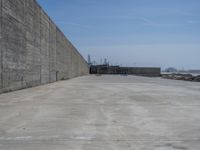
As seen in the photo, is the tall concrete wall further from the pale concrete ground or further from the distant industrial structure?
the distant industrial structure

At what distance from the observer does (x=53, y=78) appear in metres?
33.4

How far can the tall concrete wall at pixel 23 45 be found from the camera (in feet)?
52.0

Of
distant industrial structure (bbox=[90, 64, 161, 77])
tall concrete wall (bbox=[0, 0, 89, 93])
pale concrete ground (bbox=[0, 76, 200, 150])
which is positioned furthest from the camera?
distant industrial structure (bbox=[90, 64, 161, 77])

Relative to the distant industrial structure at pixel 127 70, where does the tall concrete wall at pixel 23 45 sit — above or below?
above

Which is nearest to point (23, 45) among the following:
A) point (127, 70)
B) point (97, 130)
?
point (97, 130)

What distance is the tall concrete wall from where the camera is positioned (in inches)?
624

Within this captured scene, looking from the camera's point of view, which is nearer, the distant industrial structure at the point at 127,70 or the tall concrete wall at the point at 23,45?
the tall concrete wall at the point at 23,45

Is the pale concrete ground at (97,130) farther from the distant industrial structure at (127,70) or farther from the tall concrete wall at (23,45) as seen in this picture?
the distant industrial structure at (127,70)

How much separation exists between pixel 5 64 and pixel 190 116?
9.75 meters

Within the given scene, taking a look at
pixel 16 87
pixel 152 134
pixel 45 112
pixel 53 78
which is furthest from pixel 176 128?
pixel 53 78

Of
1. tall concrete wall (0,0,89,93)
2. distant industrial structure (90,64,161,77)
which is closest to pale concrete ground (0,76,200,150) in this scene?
tall concrete wall (0,0,89,93)

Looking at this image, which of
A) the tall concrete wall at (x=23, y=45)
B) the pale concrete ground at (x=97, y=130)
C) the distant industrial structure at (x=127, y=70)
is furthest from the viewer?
the distant industrial structure at (x=127, y=70)

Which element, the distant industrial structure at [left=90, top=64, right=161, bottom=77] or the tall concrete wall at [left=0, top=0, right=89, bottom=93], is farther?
the distant industrial structure at [left=90, top=64, right=161, bottom=77]

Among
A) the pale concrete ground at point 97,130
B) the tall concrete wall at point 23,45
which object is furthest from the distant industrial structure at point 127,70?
the pale concrete ground at point 97,130
